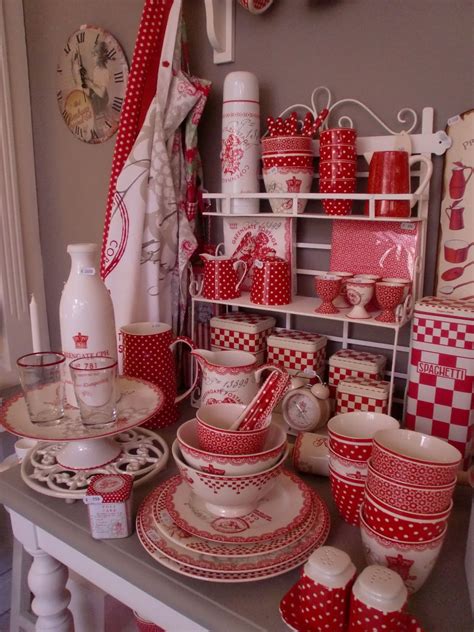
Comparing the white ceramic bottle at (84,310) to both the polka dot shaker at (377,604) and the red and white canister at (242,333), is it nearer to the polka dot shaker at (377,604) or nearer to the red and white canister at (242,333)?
the red and white canister at (242,333)

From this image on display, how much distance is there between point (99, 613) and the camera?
1.36 metres

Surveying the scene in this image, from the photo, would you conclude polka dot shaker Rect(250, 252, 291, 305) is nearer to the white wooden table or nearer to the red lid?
the white wooden table

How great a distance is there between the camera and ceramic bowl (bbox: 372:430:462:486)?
0.68 meters

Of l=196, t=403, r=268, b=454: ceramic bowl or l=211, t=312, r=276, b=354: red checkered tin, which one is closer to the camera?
l=196, t=403, r=268, b=454: ceramic bowl

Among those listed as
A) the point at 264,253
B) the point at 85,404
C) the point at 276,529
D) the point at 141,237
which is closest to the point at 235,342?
the point at 264,253

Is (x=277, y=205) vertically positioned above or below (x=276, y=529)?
above

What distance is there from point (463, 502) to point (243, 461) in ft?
1.42

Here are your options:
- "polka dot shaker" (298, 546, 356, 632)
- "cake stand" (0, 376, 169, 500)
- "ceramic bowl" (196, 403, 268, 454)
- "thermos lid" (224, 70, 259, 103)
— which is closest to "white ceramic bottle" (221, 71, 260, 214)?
"thermos lid" (224, 70, 259, 103)

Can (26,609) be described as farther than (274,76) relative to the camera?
Yes

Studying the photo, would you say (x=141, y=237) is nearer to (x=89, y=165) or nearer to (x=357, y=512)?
(x=89, y=165)

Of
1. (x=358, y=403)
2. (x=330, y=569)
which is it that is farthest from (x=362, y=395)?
(x=330, y=569)

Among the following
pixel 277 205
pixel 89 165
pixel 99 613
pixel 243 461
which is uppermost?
pixel 89 165

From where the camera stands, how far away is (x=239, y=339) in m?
1.26

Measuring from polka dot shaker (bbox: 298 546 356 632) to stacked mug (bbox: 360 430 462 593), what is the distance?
0.08 meters
